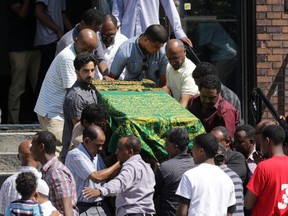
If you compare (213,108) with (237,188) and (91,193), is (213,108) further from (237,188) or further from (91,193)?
(91,193)

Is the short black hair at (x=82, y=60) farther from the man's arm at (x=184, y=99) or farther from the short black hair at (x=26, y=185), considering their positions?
the short black hair at (x=26, y=185)

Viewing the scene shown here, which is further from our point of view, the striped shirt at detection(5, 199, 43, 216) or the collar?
the collar

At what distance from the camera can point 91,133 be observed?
1020cm

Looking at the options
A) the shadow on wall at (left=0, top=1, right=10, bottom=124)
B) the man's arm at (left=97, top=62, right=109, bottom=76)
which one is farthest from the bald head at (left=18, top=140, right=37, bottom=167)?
the shadow on wall at (left=0, top=1, right=10, bottom=124)

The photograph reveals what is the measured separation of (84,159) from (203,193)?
1.39 meters

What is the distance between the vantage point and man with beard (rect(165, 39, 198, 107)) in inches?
462

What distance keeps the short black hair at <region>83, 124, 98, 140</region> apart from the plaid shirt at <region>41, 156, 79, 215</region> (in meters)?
0.65

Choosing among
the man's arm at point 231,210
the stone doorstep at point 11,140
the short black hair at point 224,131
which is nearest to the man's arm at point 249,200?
the man's arm at point 231,210

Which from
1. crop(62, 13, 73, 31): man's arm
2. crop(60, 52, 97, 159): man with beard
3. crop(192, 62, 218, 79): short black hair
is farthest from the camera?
→ crop(62, 13, 73, 31): man's arm

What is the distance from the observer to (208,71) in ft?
37.4

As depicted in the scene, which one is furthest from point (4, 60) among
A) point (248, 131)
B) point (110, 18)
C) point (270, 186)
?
point (270, 186)

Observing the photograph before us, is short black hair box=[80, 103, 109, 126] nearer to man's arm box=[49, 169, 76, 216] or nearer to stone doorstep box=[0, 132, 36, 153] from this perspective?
man's arm box=[49, 169, 76, 216]

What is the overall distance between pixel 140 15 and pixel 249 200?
3.96 metres

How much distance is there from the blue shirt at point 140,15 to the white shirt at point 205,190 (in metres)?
3.91
